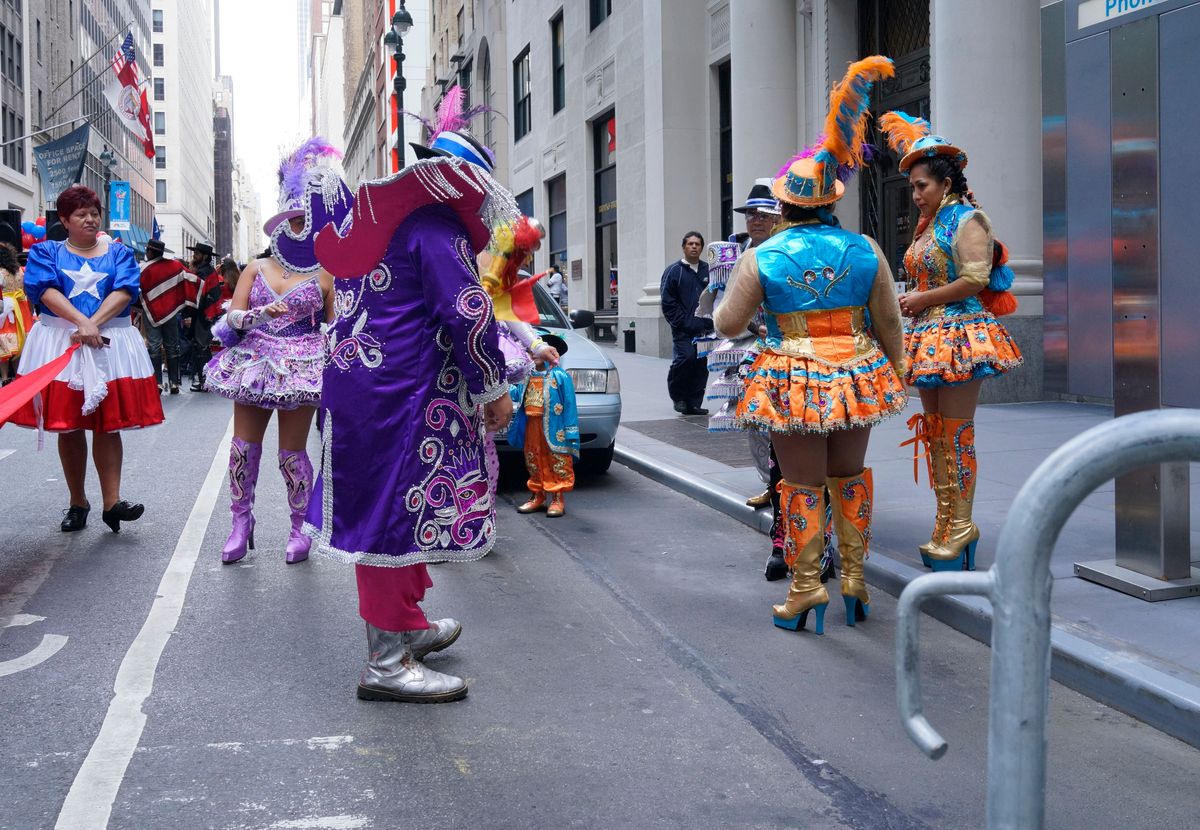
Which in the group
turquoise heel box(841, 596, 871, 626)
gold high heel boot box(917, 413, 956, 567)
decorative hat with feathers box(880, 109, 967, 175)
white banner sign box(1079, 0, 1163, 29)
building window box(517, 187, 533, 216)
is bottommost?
turquoise heel box(841, 596, 871, 626)

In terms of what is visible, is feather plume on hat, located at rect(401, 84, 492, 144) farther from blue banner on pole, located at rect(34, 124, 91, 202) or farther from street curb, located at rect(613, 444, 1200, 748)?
blue banner on pole, located at rect(34, 124, 91, 202)

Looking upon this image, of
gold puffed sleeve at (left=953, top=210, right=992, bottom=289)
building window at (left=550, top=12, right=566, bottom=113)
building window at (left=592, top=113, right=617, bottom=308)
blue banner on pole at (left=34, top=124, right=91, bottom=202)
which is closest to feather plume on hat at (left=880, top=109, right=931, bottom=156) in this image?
gold puffed sleeve at (left=953, top=210, right=992, bottom=289)

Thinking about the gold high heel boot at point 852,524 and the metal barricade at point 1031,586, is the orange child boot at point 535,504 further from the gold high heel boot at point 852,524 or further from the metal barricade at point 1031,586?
the metal barricade at point 1031,586

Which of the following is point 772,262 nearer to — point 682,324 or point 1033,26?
point 682,324

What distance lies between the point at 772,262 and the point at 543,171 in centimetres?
2803

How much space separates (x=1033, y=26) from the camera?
12055 mm

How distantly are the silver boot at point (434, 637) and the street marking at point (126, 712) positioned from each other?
0.95m

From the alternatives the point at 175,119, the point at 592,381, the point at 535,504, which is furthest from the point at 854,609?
the point at 175,119

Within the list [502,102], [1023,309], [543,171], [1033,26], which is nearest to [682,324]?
[1023,309]

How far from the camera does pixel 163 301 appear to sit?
16.4 meters

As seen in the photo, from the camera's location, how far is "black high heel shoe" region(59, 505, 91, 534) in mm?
7207

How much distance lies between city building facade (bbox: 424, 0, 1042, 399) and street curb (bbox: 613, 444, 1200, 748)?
6972mm

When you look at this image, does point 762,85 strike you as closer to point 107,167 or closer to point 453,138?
point 453,138

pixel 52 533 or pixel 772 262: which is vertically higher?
pixel 772 262
